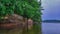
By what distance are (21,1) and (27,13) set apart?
995 mm

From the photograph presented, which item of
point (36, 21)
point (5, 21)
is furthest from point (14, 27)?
point (36, 21)

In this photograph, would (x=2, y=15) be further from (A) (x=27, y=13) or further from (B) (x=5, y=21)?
(A) (x=27, y=13)

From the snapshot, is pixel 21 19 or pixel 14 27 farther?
pixel 21 19

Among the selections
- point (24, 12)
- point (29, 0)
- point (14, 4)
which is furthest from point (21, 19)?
point (29, 0)

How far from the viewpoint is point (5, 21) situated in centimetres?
1079

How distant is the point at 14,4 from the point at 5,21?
913 millimetres

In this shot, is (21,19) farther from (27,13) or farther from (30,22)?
(30,22)

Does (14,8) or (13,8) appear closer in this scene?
(13,8)

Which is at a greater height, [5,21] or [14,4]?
[14,4]

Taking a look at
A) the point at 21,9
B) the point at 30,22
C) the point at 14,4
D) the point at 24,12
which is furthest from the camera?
the point at 30,22

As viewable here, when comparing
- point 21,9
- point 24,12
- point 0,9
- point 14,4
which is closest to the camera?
point 0,9

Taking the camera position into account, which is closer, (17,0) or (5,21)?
(5,21)

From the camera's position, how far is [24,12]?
12.7 m

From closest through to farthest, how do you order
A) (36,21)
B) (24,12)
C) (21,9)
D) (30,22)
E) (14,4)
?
(14,4)
(21,9)
(24,12)
(30,22)
(36,21)
